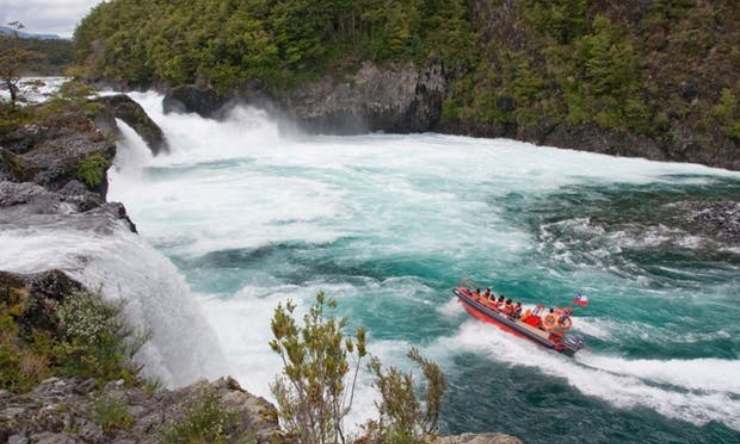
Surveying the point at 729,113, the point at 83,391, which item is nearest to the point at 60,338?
the point at 83,391

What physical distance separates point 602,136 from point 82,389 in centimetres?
4033

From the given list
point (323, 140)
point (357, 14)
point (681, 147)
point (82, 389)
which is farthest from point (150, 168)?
point (681, 147)

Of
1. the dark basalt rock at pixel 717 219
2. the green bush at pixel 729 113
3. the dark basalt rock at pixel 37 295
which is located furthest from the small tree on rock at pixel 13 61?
the green bush at pixel 729 113

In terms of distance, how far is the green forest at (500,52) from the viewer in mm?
39031

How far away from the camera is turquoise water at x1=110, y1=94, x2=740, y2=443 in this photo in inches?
582

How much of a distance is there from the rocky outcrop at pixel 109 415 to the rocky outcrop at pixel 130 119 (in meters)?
30.2

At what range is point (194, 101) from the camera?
50.9 m

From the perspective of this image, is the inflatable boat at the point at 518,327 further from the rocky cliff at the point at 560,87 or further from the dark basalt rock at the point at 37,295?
the rocky cliff at the point at 560,87

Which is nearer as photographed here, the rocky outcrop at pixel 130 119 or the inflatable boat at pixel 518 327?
the inflatable boat at pixel 518 327

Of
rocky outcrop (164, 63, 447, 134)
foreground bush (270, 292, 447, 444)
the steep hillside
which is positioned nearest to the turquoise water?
the steep hillside

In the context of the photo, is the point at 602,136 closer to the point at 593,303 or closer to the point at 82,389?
the point at 593,303

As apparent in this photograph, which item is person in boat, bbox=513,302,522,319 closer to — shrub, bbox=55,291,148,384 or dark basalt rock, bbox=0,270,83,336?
shrub, bbox=55,291,148,384

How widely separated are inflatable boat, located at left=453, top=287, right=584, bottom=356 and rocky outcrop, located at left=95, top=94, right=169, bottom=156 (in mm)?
26121

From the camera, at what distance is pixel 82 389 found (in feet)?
27.8
